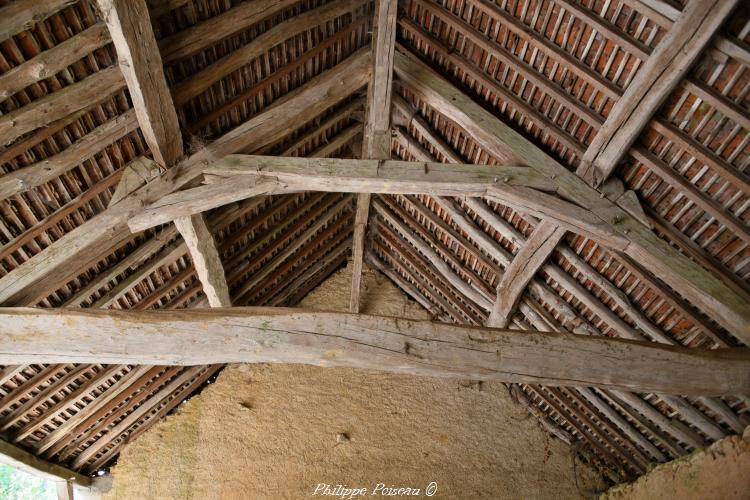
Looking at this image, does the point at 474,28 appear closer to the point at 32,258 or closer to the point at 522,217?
the point at 522,217

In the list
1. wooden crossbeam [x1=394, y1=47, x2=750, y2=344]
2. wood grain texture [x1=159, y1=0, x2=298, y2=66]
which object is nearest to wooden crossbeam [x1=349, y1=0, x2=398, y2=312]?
wooden crossbeam [x1=394, y1=47, x2=750, y2=344]

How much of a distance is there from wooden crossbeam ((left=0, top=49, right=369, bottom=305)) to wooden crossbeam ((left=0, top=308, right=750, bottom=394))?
27cm

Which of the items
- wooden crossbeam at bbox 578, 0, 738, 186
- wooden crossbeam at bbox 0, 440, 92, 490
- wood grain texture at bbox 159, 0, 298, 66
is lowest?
wooden crossbeam at bbox 0, 440, 92, 490

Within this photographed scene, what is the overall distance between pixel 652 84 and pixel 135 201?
2.62 meters

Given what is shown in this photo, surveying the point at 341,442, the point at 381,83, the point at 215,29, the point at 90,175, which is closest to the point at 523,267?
the point at 381,83

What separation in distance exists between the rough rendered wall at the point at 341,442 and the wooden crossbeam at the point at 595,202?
2.68 meters

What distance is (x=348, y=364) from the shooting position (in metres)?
2.66

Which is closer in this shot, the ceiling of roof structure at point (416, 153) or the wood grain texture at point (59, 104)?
the wood grain texture at point (59, 104)

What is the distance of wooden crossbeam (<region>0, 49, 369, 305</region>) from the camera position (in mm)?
2848

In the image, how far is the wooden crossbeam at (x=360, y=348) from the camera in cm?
256

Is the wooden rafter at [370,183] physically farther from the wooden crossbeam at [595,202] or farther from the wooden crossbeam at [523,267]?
the wooden crossbeam at [523,267]

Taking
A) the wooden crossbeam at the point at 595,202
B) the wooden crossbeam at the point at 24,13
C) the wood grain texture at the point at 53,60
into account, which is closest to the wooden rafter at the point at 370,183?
the wooden crossbeam at the point at 595,202

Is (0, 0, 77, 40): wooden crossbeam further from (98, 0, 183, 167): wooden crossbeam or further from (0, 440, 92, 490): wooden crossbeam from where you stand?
(0, 440, 92, 490): wooden crossbeam

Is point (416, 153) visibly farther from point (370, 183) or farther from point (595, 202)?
point (595, 202)
